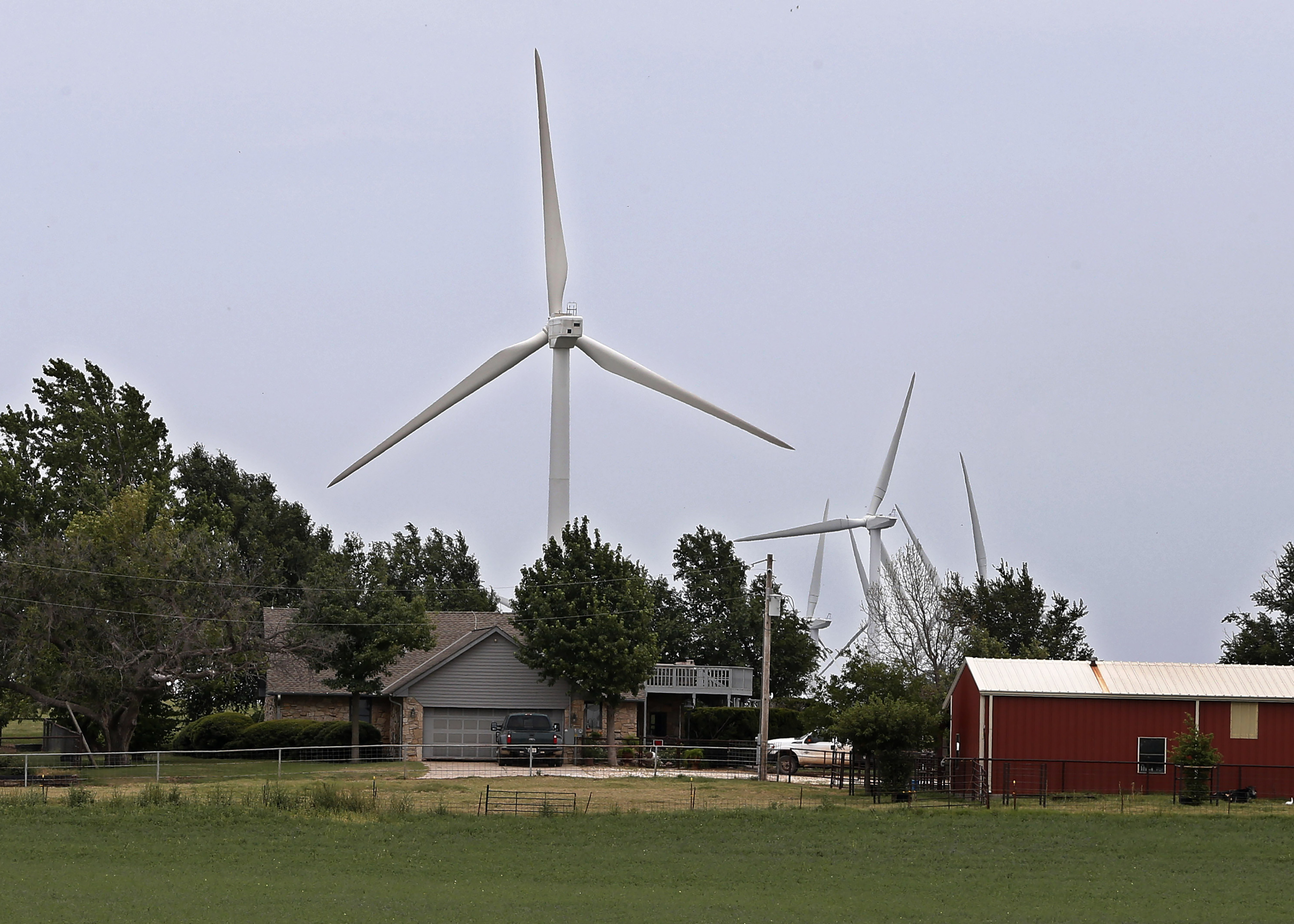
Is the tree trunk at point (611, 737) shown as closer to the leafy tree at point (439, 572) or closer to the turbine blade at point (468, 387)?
the turbine blade at point (468, 387)

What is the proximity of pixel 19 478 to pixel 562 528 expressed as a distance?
32.3 meters

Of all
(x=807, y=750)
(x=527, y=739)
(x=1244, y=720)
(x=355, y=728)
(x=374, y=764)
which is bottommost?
(x=374, y=764)

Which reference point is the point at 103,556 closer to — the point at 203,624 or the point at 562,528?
the point at 203,624

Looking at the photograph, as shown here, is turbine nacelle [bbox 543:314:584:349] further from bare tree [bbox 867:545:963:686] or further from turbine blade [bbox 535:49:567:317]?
bare tree [bbox 867:545:963:686]

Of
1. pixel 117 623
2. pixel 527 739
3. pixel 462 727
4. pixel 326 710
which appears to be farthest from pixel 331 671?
pixel 117 623

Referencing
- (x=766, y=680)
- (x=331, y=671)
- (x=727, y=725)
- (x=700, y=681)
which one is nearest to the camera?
(x=766, y=680)

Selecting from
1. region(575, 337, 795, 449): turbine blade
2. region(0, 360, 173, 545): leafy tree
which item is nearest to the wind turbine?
region(575, 337, 795, 449): turbine blade

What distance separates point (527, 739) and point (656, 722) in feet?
49.5

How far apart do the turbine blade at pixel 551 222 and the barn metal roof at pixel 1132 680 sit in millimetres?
23079

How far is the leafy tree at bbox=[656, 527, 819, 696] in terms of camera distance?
81.6 m

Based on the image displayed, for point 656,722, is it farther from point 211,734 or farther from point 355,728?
point 211,734

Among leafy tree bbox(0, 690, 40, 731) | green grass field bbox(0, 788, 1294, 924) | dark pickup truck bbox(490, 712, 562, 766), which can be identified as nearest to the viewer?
green grass field bbox(0, 788, 1294, 924)

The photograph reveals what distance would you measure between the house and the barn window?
2382 cm

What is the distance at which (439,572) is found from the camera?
362 feet
